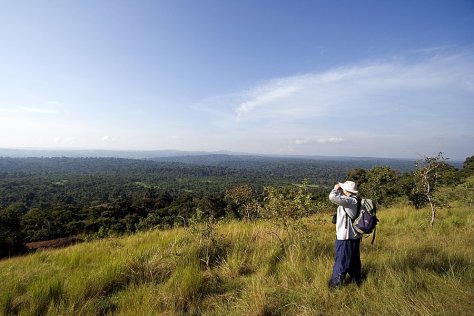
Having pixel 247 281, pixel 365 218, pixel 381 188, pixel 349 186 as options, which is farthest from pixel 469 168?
pixel 247 281

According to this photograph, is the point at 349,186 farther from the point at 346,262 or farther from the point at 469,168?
the point at 469,168

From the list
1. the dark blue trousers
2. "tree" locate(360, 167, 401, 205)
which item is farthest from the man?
"tree" locate(360, 167, 401, 205)

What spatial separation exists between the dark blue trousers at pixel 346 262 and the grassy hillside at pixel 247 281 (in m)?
0.16

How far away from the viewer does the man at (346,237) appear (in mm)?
3658

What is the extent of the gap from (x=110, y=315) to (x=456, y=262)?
188 inches

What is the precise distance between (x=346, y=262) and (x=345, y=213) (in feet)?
2.04

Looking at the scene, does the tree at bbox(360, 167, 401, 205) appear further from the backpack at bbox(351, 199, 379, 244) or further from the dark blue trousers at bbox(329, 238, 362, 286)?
the backpack at bbox(351, 199, 379, 244)

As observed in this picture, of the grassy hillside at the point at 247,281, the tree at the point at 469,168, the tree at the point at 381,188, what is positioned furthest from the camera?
the tree at the point at 469,168

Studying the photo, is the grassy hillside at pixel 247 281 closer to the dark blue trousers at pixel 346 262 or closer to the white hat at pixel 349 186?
the dark blue trousers at pixel 346 262

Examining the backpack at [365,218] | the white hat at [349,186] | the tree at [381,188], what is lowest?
the tree at [381,188]

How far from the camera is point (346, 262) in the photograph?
3682 millimetres

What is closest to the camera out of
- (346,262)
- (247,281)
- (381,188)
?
(346,262)

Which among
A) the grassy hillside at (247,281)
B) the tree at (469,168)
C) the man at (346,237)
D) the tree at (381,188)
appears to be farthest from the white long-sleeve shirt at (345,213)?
the tree at (469,168)

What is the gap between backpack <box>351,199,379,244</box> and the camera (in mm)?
3518
